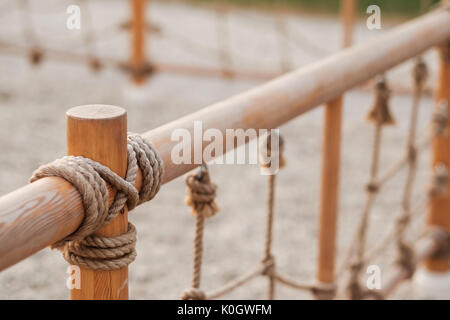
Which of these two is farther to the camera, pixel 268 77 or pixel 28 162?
pixel 268 77

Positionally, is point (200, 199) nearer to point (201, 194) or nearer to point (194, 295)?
point (201, 194)

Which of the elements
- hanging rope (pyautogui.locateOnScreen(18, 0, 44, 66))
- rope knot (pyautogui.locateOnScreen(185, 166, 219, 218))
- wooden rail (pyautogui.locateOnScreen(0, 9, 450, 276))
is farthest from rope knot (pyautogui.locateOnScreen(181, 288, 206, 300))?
hanging rope (pyautogui.locateOnScreen(18, 0, 44, 66))

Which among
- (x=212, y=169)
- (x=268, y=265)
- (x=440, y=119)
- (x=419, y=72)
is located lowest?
(x=212, y=169)

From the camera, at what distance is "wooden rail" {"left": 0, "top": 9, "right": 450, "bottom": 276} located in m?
0.63

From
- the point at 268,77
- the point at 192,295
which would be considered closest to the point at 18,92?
the point at 268,77

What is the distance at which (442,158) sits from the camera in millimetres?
1841

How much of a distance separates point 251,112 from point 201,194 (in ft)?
0.41

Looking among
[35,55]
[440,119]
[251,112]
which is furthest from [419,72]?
[35,55]

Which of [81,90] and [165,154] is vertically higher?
[165,154]

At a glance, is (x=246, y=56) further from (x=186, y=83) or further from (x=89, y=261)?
(x=89, y=261)

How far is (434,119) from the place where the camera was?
175 cm

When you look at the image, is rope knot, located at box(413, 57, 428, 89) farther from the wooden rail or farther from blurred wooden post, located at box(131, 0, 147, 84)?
blurred wooden post, located at box(131, 0, 147, 84)

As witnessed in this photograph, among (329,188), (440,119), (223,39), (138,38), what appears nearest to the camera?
(329,188)
